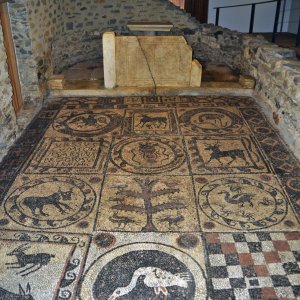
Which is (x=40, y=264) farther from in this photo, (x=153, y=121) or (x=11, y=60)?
(x=11, y=60)

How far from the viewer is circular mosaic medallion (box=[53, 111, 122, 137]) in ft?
13.5

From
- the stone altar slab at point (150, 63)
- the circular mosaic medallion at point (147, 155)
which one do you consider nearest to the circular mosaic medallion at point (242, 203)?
the circular mosaic medallion at point (147, 155)

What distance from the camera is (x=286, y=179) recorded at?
3182 mm

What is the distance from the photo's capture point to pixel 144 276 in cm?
221

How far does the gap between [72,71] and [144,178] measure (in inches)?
143

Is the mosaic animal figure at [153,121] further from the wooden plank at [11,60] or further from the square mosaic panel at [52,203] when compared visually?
the wooden plank at [11,60]

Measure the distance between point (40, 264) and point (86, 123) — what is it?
2.26 meters

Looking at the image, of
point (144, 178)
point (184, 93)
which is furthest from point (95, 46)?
point (144, 178)

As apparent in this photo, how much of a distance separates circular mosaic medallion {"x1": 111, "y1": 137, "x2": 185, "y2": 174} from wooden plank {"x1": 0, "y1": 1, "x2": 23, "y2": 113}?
161 cm

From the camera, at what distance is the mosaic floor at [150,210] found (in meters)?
2.18

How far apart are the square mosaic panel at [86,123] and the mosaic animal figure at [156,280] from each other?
6.75 feet

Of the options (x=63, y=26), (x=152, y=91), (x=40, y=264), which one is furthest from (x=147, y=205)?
(x=63, y=26)

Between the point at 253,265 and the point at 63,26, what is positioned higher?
the point at 63,26

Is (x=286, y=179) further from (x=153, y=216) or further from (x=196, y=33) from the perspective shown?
(x=196, y=33)
